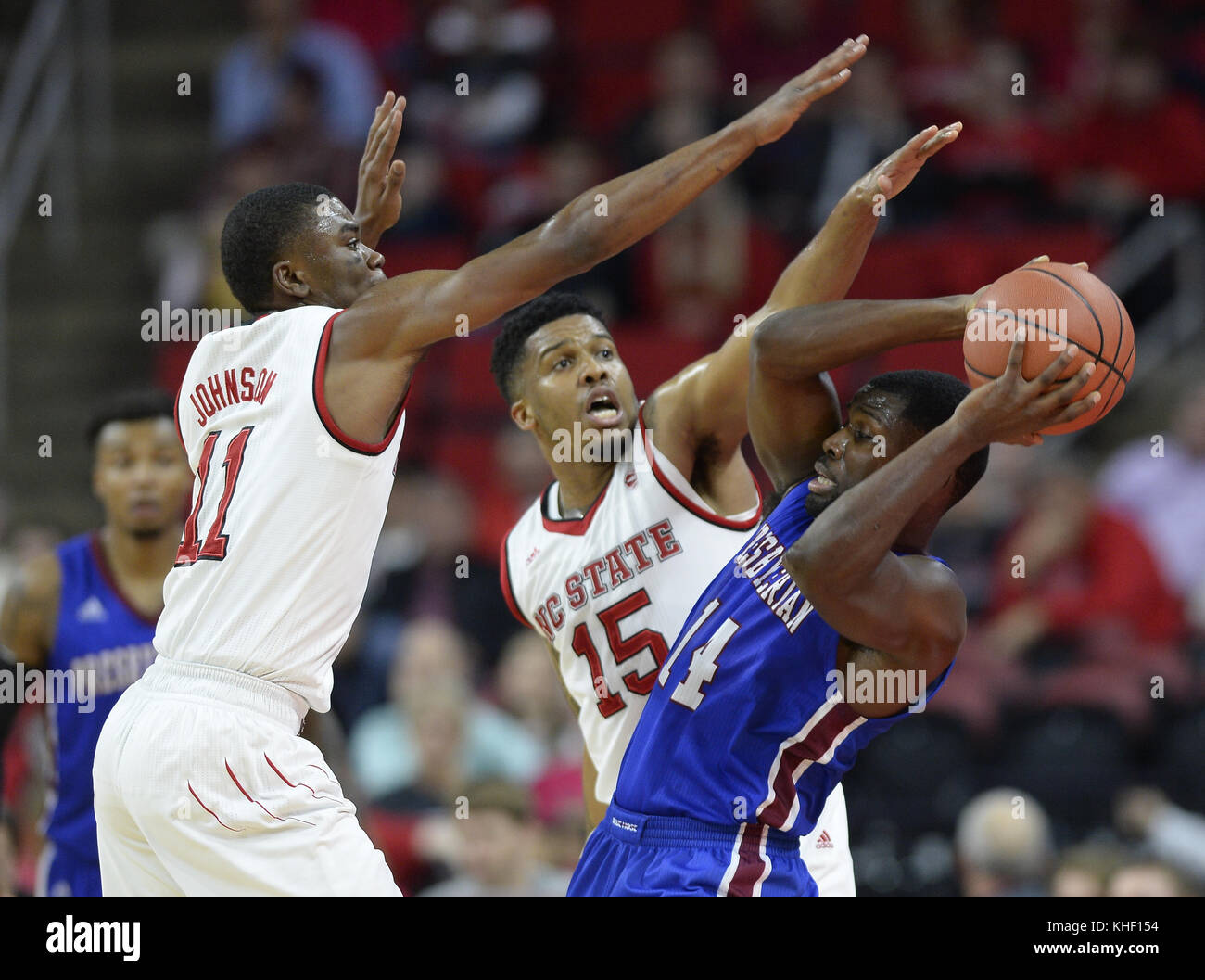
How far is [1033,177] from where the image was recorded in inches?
432

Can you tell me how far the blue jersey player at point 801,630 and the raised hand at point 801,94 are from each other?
0.53m

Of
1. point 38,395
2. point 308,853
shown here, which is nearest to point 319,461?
point 308,853


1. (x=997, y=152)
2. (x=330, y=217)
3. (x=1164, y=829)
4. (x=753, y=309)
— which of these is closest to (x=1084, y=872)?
(x=1164, y=829)

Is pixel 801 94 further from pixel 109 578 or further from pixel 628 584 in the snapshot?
pixel 109 578

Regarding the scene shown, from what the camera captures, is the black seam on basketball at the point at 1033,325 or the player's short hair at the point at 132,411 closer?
the black seam on basketball at the point at 1033,325

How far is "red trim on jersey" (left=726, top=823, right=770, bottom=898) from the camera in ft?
14.2

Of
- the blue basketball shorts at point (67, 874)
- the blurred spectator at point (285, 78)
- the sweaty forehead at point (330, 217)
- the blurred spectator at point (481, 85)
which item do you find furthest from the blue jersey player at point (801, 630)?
the blurred spectator at point (285, 78)

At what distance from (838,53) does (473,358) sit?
6.32 m

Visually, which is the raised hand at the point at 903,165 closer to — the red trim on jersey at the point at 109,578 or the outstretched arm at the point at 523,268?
the outstretched arm at the point at 523,268

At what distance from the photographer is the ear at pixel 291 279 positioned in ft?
15.4

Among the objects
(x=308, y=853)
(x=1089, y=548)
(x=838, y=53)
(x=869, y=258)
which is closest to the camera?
(x=308, y=853)

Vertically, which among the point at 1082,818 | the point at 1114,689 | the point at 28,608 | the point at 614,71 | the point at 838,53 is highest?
the point at 614,71

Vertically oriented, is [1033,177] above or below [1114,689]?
above
